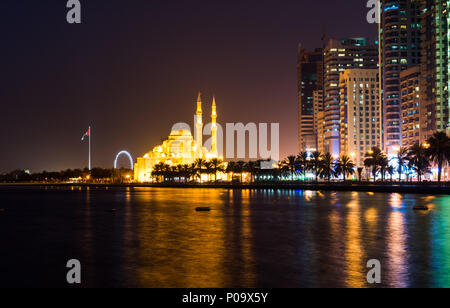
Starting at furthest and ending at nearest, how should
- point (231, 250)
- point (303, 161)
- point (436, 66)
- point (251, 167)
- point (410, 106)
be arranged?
point (251, 167)
point (410, 106)
point (303, 161)
point (436, 66)
point (231, 250)

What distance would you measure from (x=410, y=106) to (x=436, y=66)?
2642 cm

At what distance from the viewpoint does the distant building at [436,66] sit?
14975cm

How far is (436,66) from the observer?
152 m

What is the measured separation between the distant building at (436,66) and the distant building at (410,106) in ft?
30.3

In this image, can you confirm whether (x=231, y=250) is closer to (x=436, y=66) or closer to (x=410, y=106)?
(x=436, y=66)

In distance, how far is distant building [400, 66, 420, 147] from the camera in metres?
171

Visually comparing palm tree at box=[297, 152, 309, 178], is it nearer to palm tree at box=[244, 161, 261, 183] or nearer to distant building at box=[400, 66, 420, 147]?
palm tree at box=[244, 161, 261, 183]

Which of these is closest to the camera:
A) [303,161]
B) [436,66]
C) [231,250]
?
[231,250]

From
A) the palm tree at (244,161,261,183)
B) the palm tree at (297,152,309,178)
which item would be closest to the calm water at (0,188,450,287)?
the palm tree at (297,152,309,178)

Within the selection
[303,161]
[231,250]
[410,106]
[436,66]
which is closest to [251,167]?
[303,161]

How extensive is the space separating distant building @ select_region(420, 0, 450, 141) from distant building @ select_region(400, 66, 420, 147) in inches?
363

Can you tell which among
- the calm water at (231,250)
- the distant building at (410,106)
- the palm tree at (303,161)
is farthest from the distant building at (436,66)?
the calm water at (231,250)

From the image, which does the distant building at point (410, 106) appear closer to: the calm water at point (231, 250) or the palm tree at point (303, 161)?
the palm tree at point (303, 161)
